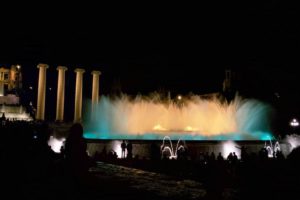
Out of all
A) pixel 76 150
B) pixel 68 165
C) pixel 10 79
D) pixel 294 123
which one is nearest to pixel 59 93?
pixel 10 79

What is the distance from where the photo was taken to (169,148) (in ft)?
87.3

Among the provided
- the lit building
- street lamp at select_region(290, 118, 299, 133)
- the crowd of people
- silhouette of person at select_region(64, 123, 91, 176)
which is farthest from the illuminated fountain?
silhouette of person at select_region(64, 123, 91, 176)

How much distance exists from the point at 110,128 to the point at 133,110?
4386 mm

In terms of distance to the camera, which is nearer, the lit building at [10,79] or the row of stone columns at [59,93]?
the row of stone columns at [59,93]

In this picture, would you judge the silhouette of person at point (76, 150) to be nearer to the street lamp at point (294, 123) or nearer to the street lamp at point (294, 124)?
the street lamp at point (294, 124)

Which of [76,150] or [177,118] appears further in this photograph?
[177,118]

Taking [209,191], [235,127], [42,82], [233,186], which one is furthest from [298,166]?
[42,82]

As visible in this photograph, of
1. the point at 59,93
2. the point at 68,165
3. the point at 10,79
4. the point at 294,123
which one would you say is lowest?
the point at 68,165

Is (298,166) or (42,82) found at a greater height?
(42,82)

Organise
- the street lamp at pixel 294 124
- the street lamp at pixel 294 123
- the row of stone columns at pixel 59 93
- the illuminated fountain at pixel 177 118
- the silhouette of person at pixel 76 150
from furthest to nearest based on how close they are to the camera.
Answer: the street lamp at pixel 294 123
the street lamp at pixel 294 124
the row of stone columns at pixel 59 93
the illuminated fountain at pixel 177 118
the silhouette of person at pixel 76 150

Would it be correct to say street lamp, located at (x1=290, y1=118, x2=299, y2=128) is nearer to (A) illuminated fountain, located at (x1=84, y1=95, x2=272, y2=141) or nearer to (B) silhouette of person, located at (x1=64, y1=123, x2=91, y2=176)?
(A) illuminated fountain, located at (x1=84, y1=95, x2=272, y2=141)

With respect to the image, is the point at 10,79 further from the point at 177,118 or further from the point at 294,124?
the point at 294,124

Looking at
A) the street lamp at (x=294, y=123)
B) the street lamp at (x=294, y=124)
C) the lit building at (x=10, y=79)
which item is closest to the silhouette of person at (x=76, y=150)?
the street lamp at (x=294, y=124)

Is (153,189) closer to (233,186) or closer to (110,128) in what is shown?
(233,186)
